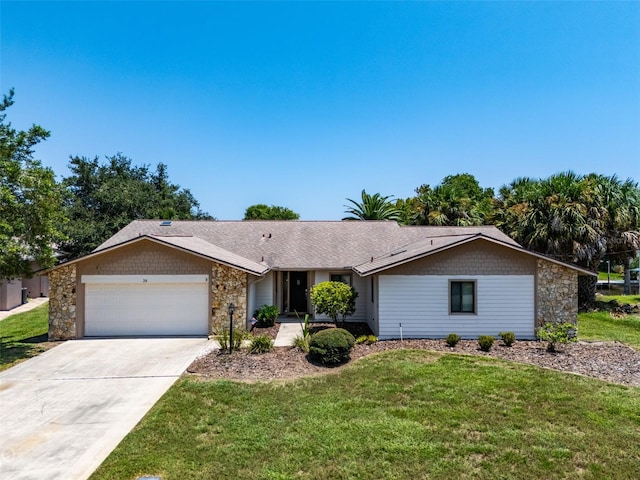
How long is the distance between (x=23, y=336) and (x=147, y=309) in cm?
559

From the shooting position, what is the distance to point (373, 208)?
32.1 m

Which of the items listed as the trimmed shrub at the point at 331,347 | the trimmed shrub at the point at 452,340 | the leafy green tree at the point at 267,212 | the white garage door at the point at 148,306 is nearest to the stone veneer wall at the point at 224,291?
the white garage door at the point at 148,306

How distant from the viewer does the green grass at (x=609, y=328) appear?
45.3 feet

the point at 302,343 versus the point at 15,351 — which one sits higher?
the point at 302,343

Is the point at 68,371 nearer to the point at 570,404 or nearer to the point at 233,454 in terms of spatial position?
the point at 233,454

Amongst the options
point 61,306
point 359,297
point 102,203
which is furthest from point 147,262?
point 102,203

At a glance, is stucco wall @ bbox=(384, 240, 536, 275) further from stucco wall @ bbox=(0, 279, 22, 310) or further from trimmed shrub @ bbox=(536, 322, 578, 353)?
stucco wall @ bbox=(0, 279, 22, 310)

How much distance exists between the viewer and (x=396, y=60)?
1470cm

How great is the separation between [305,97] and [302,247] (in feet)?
25.9

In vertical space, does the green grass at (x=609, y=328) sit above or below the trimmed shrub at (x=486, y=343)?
below

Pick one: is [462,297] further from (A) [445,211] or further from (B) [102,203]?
(B) [102,203]

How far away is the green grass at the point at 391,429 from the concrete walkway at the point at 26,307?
17.6 meters

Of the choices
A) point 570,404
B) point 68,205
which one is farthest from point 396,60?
point 68,205

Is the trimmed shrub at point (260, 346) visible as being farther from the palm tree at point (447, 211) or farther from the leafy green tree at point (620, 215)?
the leafy green tree at point (620, 215)
